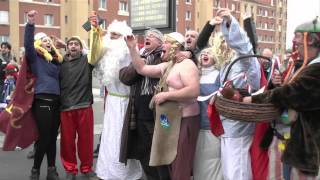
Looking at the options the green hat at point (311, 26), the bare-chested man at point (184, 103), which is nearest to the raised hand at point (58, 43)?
the bare-chested man at point (184, 103)

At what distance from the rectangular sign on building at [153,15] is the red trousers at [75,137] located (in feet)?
6.45

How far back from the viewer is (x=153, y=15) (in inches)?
290

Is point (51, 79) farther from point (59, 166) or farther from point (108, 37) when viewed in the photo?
point (59, 166)

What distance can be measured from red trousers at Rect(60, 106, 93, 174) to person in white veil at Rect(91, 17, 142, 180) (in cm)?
32

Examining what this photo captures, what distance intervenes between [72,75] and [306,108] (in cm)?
320

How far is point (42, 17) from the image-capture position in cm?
5375

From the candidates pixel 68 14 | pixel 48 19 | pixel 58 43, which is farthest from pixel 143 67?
pixel 68 14

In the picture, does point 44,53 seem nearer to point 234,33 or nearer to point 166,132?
point 166,132

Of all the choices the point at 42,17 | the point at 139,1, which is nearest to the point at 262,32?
the point at 42,17

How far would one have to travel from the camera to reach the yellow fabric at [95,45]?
569 centimetres

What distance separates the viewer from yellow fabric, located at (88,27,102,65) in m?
5.69

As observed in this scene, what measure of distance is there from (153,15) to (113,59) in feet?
6.34

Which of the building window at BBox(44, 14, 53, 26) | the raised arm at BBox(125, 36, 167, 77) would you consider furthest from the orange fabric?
the building window at BBox(44, 14, 53, 26)

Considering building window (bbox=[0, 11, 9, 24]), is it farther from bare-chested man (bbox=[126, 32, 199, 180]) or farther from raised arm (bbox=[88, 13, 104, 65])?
bare-chested man (bbox=[126, 32, 199, 180])
